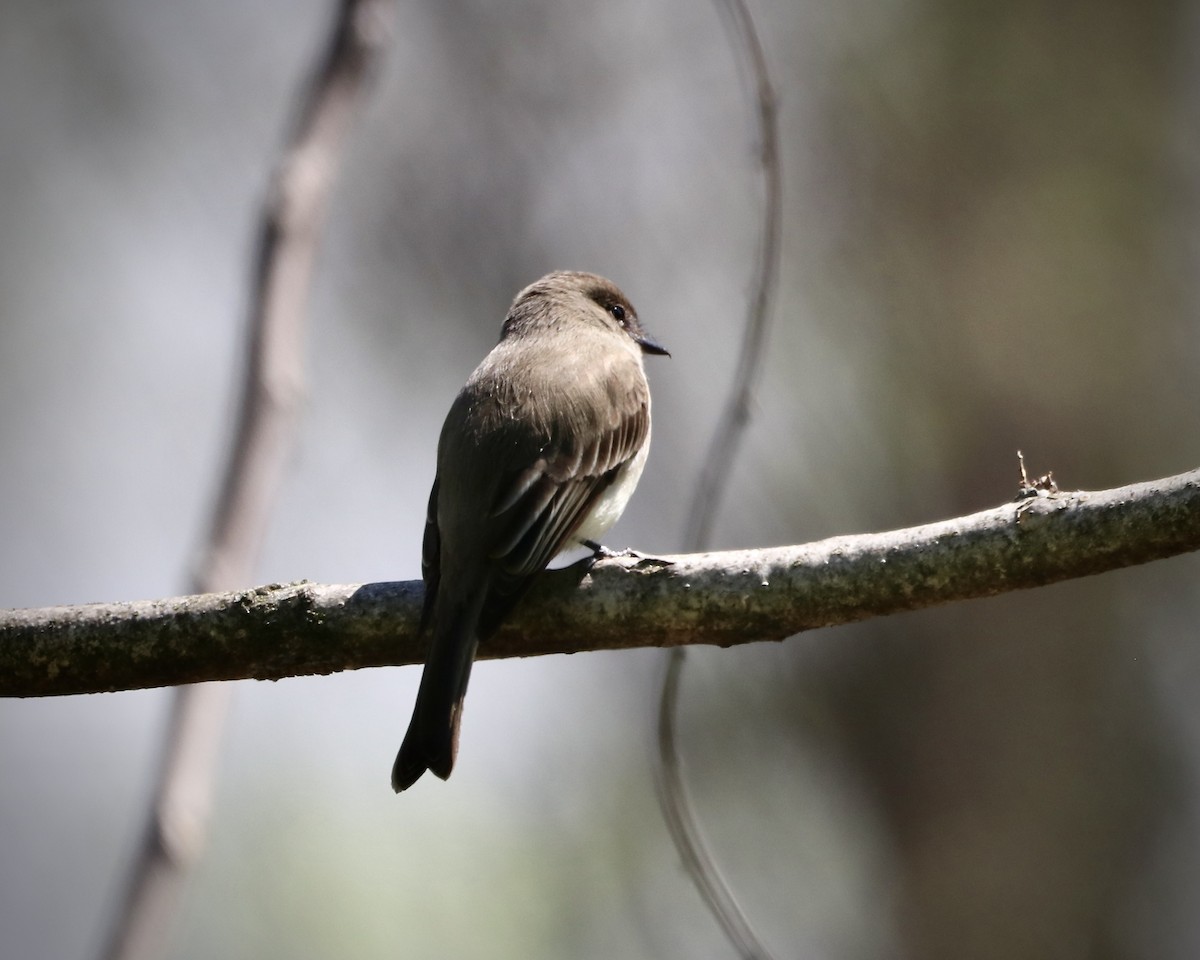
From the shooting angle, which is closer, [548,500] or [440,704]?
[440,704]

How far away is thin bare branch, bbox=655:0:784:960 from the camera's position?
3314mm

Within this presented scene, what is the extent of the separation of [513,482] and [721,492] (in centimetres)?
58

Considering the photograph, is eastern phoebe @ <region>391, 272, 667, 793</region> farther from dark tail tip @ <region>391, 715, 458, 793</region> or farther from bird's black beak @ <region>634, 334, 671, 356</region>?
bird's black beak @ <region>634, 334, 671, 356</region>

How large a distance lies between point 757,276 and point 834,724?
3306 millimetres

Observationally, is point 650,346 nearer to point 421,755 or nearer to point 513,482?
point 513,482

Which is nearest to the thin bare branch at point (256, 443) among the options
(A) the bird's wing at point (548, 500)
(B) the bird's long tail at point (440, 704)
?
(B) the bird's long tail at point (440, 704)

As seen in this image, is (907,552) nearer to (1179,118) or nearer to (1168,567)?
(1168,567)

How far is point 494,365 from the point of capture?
4.36 meters

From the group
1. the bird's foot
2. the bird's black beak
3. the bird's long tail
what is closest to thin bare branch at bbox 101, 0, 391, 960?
the bird's long tail

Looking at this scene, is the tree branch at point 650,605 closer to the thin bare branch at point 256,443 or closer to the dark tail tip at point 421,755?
the thin bare branch at point 256,443

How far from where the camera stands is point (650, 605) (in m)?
3.11

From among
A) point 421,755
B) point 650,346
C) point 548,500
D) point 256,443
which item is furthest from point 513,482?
point 650,346

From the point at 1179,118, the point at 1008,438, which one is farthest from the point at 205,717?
the point at 1179,118

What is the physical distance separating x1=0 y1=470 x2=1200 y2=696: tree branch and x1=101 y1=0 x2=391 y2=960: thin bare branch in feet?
0.44
